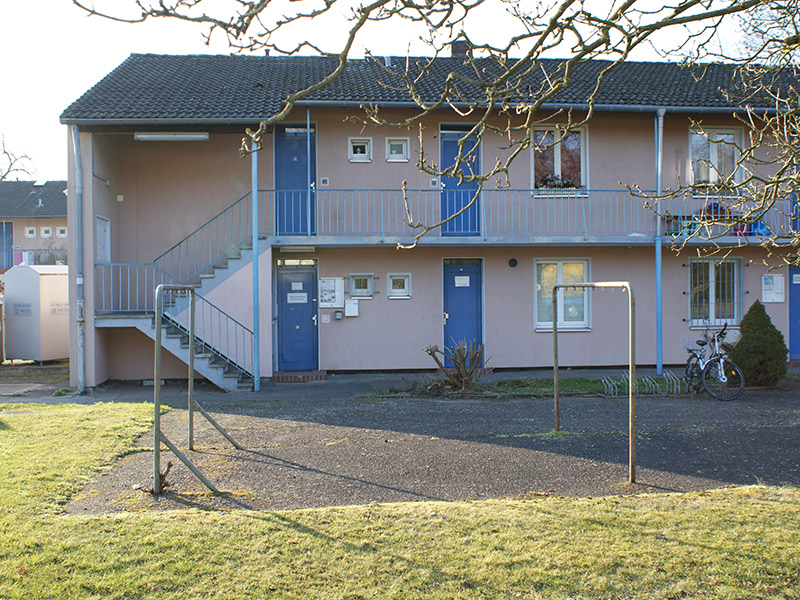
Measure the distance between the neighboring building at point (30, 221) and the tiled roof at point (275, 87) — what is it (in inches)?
1031

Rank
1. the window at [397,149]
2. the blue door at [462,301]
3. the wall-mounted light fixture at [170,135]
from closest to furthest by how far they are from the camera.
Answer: the wall-mounted light fixture at [170,135] → the window at [397,149] → the blue door at [462,301]

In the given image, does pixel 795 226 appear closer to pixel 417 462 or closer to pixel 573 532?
pixel 417 462

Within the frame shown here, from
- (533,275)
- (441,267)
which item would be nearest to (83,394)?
(441,267)

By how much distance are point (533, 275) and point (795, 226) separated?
20.0 feet

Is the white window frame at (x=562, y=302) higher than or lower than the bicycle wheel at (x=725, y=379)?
higher

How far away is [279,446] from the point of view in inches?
303

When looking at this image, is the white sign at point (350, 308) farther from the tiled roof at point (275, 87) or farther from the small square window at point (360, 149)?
the tiled roof at point (275, 87)

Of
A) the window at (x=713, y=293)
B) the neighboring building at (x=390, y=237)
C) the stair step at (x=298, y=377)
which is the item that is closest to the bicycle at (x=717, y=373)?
the neighboring building at (x=390, y=237)

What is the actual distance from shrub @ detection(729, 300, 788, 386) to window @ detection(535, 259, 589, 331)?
352cm

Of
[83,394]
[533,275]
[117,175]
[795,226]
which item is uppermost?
[117,175]

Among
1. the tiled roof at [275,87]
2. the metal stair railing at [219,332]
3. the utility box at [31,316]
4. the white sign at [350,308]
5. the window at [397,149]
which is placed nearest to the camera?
the tiled roof at [275,87]

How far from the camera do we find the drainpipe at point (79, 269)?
1220cm

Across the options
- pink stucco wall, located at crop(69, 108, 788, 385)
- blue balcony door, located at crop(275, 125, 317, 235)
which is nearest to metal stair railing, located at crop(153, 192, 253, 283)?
pink stucco wall, located at crop(69, 108, 788, 385)

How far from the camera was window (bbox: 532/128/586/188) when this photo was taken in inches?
587
